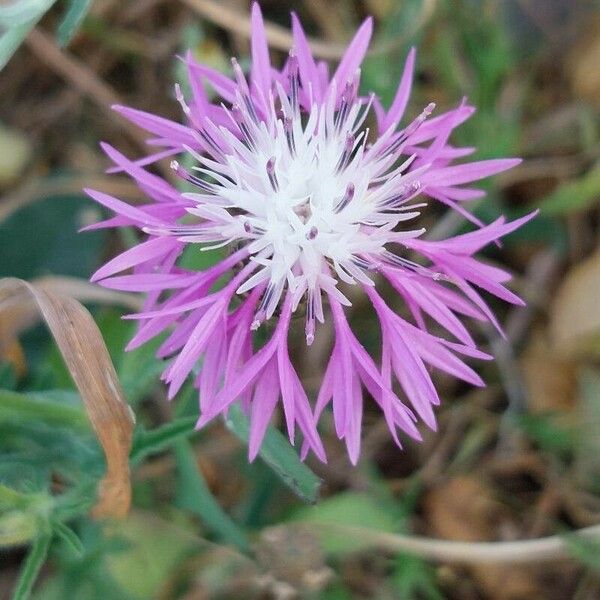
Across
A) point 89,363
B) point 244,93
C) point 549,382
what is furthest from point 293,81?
point 549,382

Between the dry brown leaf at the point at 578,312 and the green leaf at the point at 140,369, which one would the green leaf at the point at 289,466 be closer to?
the green leaf at the point at 140,369

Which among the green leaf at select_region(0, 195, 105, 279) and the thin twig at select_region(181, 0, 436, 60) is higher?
the thin twig at select_region(181, 0, 436, 60)

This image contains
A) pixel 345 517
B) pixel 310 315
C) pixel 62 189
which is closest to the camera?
pixel 310 315

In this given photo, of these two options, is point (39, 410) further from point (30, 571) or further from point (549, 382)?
point (549, 382)

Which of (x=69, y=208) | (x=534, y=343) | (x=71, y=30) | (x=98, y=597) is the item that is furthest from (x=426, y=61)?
(x=98, y=597)

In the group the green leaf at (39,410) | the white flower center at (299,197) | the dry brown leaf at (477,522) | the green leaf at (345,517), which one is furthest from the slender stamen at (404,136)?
the dry brown leaf at (477,522)

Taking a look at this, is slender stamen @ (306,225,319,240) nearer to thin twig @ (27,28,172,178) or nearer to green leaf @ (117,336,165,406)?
green leaf @ (117,336,165,406)

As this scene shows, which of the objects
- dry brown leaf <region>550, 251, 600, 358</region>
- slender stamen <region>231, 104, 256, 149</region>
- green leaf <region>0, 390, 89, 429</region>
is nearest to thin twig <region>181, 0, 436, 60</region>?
dry brown leaf <region>550, 251, 600, 358</region>
